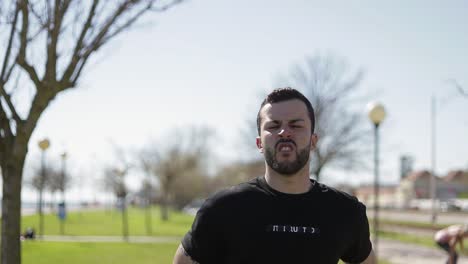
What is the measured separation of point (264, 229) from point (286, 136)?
0.43 m

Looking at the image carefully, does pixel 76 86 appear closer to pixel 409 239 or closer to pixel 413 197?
pixel 409 239

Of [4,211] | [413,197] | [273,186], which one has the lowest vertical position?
[413,197]

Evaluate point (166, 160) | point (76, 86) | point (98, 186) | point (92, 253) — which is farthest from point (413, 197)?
point (76, 86)

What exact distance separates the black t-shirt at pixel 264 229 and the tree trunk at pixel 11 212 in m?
4.46

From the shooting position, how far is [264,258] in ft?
7.94

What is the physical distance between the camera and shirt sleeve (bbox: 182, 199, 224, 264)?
8.09 feet

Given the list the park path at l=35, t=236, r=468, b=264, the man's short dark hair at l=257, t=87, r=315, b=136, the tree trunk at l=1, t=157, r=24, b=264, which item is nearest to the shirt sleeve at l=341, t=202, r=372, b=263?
the man's short dark hair at l=257, t=87, r=315, b=136

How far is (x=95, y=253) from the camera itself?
52.1ft

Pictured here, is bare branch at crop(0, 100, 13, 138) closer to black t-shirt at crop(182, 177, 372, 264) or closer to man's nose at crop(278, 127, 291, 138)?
black t-shirt at crop(182, 177, 372, 264)

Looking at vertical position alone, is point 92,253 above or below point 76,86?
below

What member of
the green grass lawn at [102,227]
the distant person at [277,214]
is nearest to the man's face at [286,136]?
the distant person at [277,214]

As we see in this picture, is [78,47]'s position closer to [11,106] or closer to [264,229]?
[11,106]

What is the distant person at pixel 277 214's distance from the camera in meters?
2.44

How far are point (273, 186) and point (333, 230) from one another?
0.35 meters
